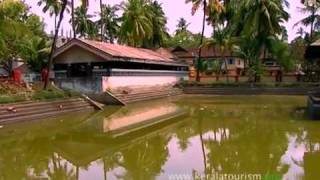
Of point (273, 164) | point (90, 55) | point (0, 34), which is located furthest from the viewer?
point (90, 55)

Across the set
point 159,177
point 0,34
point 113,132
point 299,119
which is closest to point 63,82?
point 0,34

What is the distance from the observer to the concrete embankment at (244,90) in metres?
29.7

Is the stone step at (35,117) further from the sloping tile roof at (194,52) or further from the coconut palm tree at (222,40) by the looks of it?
the sloping tile roof at (194,52)

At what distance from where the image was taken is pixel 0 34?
18875 millimetres

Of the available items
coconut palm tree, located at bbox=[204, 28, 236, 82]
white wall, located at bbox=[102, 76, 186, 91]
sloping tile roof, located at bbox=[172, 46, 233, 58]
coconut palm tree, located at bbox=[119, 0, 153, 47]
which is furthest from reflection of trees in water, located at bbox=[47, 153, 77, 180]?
sloping tile roof, located at bbox=[172, 46, 233, 58]

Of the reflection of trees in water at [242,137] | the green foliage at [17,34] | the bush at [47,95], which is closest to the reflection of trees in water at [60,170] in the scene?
the reflection of trees in water at [242,137]

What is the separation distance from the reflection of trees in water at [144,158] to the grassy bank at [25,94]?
7507mm

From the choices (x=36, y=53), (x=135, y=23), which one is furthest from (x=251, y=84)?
(x=36, y=53)

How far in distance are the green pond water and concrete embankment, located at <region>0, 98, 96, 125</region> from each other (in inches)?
24.5

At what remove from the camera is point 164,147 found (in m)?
11.0

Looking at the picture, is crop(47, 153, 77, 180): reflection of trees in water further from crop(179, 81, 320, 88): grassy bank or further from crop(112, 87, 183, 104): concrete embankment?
crop(179, 81, 320, 88): grassy bank

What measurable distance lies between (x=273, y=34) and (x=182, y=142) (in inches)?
928

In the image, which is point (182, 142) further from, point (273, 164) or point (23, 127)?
point (23, 127)

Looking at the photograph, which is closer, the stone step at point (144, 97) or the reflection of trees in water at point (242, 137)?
the reflection of trees in water at point (242, 137)
